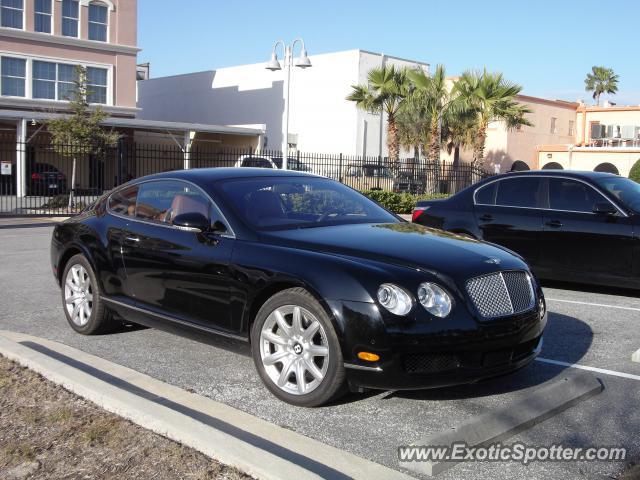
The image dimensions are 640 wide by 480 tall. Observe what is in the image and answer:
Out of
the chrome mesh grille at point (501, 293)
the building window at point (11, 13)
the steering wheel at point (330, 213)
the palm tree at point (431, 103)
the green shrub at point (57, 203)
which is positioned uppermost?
the building window at point (11, 13)

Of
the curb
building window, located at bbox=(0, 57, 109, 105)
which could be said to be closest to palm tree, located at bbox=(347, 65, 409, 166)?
building window, located at bbox=(0, 57, 109, 105)

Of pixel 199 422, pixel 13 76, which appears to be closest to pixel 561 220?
pixel 199 422

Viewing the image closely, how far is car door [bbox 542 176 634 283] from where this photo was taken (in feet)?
26.8

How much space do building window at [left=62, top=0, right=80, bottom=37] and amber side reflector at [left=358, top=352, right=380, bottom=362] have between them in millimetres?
34516

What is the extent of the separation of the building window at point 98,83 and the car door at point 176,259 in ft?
104

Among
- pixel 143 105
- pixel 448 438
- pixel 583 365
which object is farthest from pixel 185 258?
pixel 143 105

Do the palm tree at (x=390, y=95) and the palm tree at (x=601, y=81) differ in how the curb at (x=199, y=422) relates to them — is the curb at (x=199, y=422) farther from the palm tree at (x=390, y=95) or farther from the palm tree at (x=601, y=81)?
the palm tree at (x=601, y=81)

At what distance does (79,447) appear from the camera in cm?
370

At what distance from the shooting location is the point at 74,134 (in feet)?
78.4

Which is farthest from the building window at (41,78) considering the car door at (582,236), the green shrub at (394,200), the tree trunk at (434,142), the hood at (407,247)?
the hood at (407,247)

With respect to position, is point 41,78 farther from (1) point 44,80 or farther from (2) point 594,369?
(2) point 594,369

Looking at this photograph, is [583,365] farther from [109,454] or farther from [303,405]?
[109,454]

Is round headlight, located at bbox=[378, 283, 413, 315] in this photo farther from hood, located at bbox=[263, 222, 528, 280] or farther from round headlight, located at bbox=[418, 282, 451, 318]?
hood, located at bbox=[263, 222, 528, 280]

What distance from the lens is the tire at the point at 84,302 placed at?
609cm
